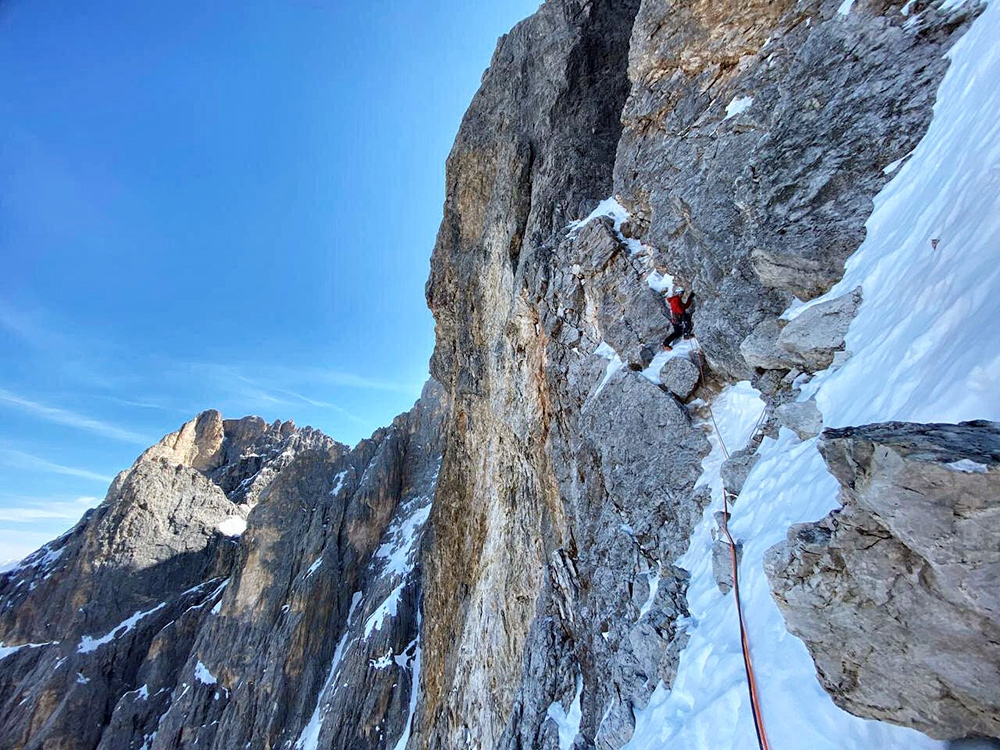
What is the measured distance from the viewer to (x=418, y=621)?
4403cm

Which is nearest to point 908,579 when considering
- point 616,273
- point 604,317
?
point 604,317

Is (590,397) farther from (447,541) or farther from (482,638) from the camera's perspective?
(447,541)

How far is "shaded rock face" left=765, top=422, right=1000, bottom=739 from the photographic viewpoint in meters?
2.79

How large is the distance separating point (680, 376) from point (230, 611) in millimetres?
56987

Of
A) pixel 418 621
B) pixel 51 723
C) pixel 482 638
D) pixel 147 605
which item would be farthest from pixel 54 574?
pixel 482 638

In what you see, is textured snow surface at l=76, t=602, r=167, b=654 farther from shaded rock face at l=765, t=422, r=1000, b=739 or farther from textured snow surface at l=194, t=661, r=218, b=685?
shaded rock face at l=765, t=422, r=1000, b=739

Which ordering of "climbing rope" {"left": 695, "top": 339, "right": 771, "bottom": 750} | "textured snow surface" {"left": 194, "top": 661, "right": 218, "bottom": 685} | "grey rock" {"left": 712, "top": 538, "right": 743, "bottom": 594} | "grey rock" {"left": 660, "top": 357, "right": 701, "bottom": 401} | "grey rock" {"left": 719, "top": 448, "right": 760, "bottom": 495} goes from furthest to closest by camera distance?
"textured snow surface" {"left": 194, "top": 661, "right": 218, "bottom": 685}, "grey rock" {"left": 660, "top": 357, "right": 701, "bottom": 401}, "grey rock" {"left": 719, "top": 448, "right": 760, "bottom": 495}, "grey rock" {"left": 712, "top": 538, "right": 743, "bottom": 594}, "climbing rope" {"left": 695, "top": 339, "right": 771, "bottom": 750}

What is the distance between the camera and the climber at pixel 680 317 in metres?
11.7

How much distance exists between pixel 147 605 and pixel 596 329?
6907cm

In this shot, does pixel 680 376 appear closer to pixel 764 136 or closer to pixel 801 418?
pixel 801 418

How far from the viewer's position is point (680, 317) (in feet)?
38.6

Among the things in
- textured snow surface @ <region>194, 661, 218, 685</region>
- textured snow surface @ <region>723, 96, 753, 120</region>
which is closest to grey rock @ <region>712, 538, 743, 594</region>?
textured snow surface @ <region>723, 96, 753, 120</region>

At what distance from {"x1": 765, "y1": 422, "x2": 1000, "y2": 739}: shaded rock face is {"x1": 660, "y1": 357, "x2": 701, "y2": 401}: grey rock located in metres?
6.72

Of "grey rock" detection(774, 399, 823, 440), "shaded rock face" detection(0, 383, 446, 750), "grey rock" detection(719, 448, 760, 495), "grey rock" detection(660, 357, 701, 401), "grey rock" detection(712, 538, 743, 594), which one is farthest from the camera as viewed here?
"shaded rock face" detection(0, 383, 446, 750)
